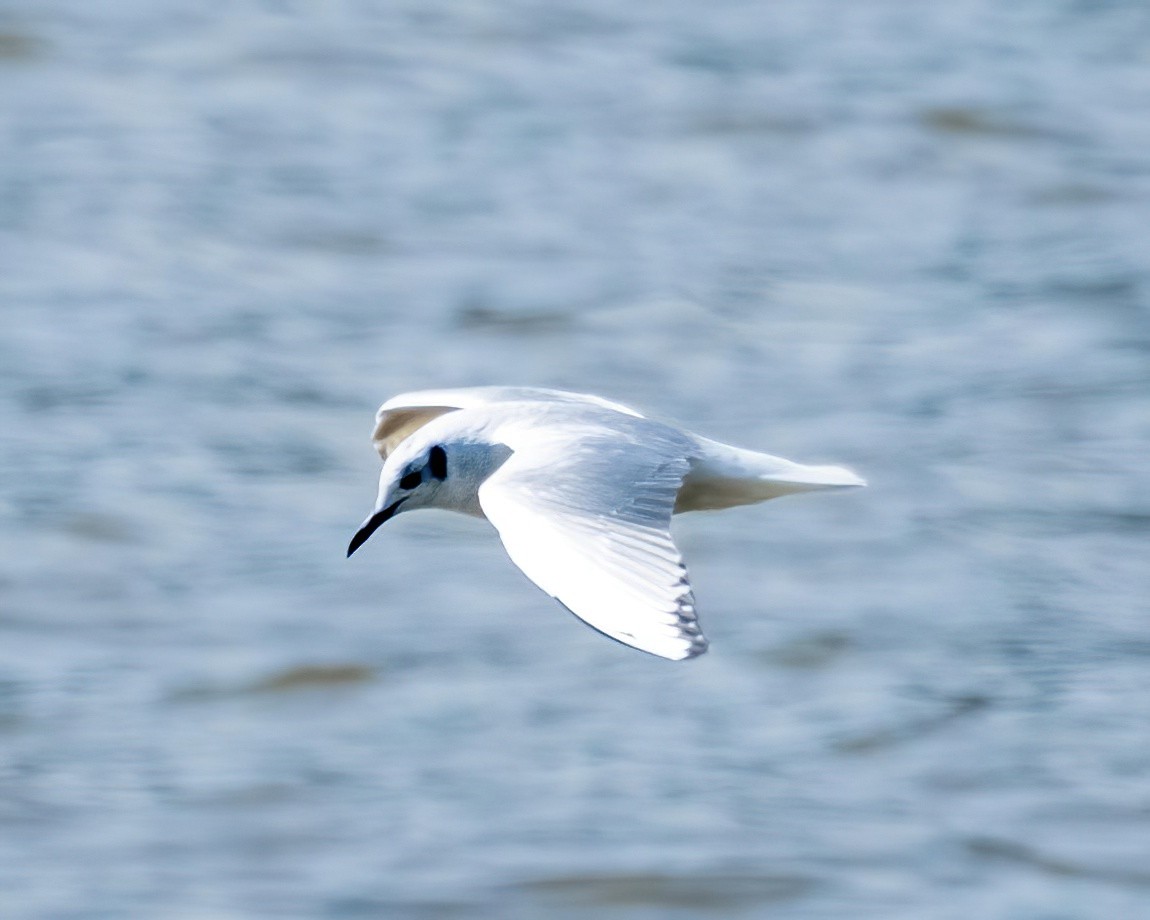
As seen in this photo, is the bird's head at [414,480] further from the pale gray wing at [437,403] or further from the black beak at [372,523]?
the pale gray wing at [437,403]

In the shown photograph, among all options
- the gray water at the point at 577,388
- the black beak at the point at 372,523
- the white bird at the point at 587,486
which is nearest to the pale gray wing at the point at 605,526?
the white bird at the point at 587,486

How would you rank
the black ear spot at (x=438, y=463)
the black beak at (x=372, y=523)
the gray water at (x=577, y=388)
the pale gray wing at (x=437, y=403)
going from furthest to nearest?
the gray water at (x=577, y=388) → the pale gray wing at (x=437, y=403) → the black ear spot at (x=438, y=463) → the black beak at (x=372, y=523)

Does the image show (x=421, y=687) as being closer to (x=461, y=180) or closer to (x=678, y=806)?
(x=678, y=806)

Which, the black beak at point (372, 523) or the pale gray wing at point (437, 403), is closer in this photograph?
the black beak at point (372, 523)

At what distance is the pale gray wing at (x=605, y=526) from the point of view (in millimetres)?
4316

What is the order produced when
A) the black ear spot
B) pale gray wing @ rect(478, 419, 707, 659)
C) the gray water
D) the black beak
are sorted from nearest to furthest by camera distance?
1. pale gray wing @ rect(478, 419, 707, 659)
2. the black beak
3. the black ear spot
4. the gray water

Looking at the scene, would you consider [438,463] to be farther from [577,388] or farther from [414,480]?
[577,388]

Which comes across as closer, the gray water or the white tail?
the white tail

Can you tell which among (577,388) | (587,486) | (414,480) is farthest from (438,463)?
(577,388)

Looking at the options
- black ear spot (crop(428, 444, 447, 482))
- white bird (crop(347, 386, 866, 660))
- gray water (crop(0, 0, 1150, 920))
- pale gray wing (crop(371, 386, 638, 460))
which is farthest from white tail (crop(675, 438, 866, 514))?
gray water (crop(0, 0, 1150, 920))

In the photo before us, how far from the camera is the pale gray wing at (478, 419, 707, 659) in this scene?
14.2ft

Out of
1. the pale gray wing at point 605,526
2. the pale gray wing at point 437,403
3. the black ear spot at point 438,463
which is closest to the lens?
the pale gray wing at point 605,526

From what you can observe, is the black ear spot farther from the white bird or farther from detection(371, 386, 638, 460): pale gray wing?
detection(371, 386, 638, 460): pale gray wing

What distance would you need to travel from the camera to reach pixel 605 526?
474 centimetres
